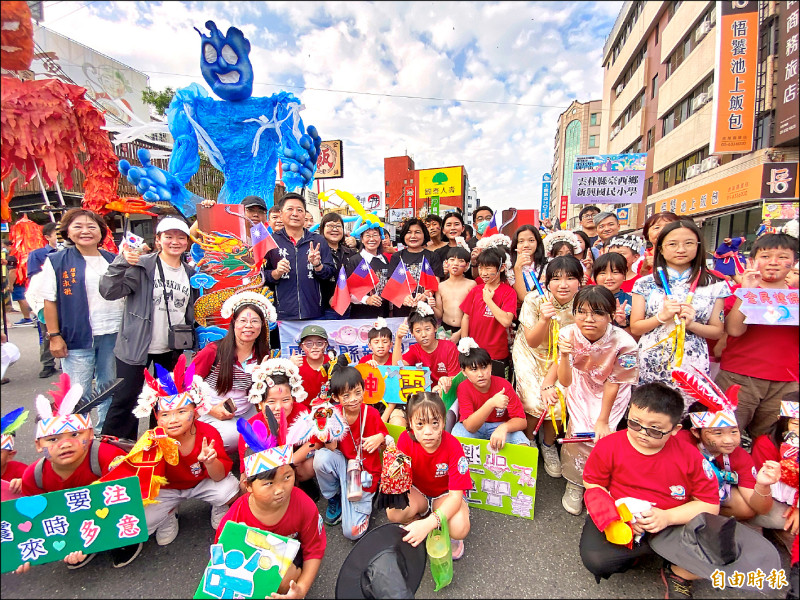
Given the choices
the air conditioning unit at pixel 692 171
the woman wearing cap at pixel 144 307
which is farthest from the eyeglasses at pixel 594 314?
the air conditioning unit at pixel 692 171

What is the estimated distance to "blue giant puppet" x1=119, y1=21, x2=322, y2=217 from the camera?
499 centimetres

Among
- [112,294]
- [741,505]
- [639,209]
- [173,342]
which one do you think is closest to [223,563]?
[173,342]

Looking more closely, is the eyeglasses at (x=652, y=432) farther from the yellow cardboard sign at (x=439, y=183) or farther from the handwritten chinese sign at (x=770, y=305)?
the yellow cardboard sign at (x=439, y=183)

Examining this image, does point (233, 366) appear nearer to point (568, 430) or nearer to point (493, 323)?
point (493, 323)

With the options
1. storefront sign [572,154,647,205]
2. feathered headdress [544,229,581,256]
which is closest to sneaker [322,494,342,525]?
feathered headdress [544,229,581,256]

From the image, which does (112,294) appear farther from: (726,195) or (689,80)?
(689,80)

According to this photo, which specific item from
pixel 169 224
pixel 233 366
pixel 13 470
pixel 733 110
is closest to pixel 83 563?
pixel 13 470

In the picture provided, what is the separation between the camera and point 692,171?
1562 cm

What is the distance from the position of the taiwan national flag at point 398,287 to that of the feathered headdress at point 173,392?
83.7 inches

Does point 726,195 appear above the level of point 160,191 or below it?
above

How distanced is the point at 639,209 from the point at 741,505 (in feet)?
81.0

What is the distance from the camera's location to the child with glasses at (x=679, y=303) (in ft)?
8.64

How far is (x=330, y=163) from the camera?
2095 cm

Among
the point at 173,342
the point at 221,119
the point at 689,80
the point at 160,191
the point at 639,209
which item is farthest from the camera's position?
the point at 639,209
